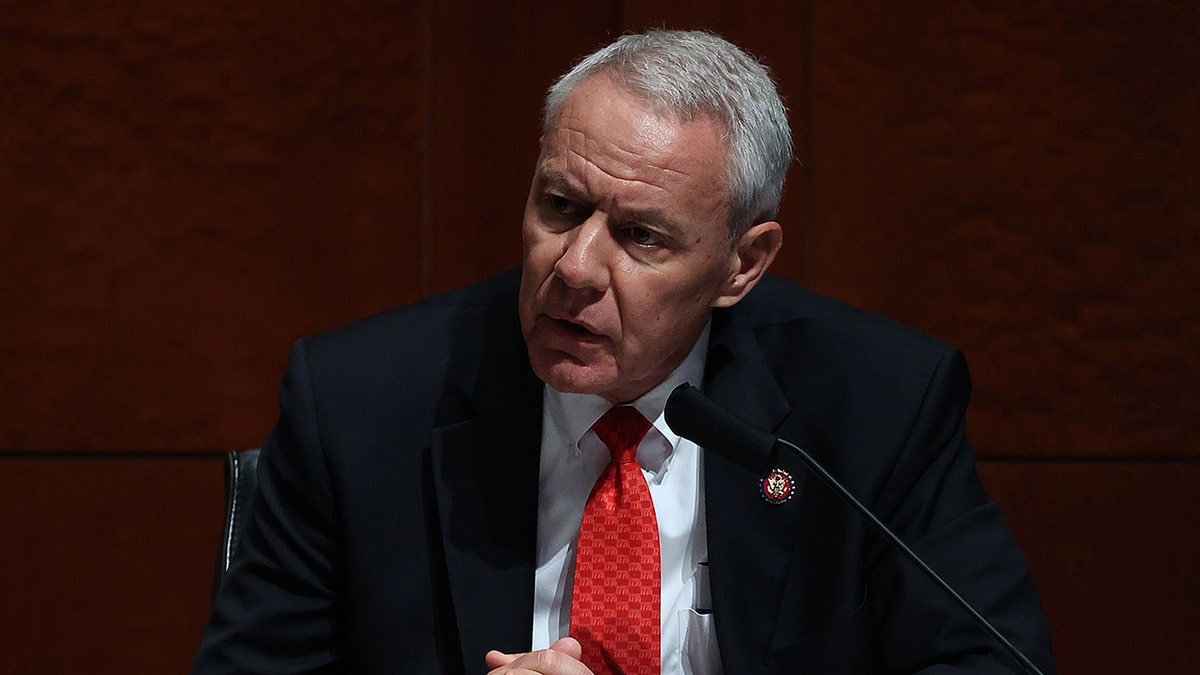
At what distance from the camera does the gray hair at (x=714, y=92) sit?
1399 mm

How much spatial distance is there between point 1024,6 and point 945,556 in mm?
1178

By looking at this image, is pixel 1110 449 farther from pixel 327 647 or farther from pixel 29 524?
pixel 29 524

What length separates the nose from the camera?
1.35 meters

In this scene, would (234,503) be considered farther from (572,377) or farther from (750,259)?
(750,259)

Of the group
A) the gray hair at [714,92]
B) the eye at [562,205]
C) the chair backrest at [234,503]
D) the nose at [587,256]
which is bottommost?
the chair backrest at [234,503]

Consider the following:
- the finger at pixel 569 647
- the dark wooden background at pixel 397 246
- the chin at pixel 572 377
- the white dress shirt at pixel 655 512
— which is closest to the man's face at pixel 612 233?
the chin at pixel 572 377

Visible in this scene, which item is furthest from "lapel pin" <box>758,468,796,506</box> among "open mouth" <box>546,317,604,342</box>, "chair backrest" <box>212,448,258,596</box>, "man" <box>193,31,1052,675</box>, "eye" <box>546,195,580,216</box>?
"chair backrest" <box>212,448,258,596</box>

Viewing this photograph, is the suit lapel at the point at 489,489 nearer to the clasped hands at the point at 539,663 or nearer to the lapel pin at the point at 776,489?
the clasped hands at the point at 539,663

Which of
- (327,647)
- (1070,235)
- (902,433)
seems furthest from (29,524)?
(1070,235)

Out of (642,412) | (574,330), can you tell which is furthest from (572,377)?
(642,412)

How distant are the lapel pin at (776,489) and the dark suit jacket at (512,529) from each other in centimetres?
1

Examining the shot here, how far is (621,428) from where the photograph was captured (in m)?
1.50

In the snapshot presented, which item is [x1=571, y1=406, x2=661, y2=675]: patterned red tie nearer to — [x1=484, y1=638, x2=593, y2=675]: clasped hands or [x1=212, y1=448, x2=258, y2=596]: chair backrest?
[x1=484, y1=638, x2=593, y2=675]: clasped hands

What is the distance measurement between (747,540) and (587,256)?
0.37 metres
